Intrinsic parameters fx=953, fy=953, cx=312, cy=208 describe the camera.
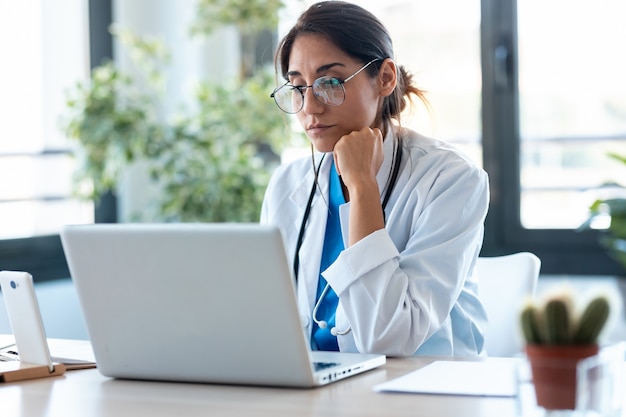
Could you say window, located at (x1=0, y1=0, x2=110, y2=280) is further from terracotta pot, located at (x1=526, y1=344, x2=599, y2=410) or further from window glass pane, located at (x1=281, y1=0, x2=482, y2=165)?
terracotta pot, located at (x1=526, y1=344, x2=599, y2=410)

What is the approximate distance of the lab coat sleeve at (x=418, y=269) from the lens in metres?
1.64

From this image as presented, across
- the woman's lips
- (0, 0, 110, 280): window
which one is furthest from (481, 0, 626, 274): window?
the woman's lips

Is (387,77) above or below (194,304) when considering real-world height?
above

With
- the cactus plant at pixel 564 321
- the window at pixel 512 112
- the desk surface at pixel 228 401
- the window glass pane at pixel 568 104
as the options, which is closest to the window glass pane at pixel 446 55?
the window at pixel 512 112

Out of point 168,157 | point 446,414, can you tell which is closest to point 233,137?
point 168,157

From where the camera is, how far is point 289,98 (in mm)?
2035

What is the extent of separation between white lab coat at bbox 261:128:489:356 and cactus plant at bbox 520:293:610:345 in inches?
26.0

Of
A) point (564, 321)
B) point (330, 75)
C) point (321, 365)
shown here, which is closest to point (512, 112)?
point (330, 75)

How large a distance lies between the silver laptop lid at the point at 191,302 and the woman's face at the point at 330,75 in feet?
→ 2.18

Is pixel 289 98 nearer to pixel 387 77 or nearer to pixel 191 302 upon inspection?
pixel 387 77

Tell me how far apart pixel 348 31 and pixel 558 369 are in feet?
3.53

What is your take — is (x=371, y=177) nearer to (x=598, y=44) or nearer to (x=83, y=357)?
(x=83, y=357)

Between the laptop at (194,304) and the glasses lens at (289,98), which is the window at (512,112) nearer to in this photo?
the glasses lens at (289,98)

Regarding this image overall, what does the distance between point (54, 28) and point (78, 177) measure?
669 mm
